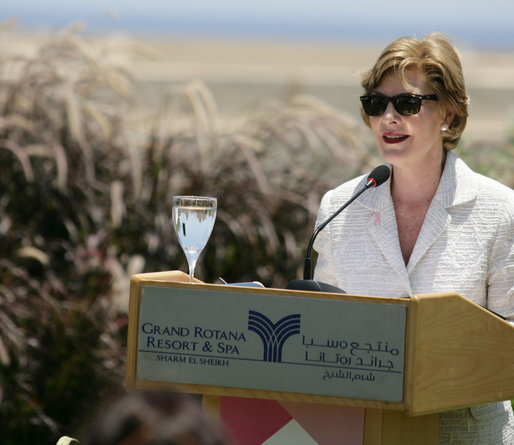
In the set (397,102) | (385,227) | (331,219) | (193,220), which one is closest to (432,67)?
(397,102)

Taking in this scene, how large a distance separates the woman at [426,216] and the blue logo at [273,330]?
0.63 meters

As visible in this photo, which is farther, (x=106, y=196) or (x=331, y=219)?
(x=106, y=196)

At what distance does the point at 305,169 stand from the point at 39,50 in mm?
1794

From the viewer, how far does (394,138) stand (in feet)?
9.43

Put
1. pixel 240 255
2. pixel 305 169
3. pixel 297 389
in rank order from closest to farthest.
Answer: pixel 297 389
pixel 240 255
pixel 305 169

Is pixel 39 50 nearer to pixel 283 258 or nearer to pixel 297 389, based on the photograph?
pixel 283 258

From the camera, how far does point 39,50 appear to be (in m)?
5.61

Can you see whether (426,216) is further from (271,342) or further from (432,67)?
(271,342)

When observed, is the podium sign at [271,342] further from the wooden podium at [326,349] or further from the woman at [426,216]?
the woman at [426,216]

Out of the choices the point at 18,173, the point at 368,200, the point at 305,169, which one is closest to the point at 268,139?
the point at 305,169

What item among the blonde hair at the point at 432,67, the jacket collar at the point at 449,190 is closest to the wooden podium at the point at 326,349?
the jacket collar at the point at 449,190

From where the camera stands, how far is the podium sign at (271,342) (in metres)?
2.24

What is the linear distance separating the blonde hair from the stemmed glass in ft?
2.58

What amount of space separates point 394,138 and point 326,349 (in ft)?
2.90
